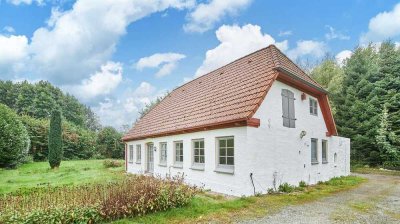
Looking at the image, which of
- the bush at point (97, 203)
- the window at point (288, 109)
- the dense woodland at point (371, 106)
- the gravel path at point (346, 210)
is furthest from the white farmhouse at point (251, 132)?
the dense woodland at point (371, 106)

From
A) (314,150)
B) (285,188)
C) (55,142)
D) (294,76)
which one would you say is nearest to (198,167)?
(285,188)

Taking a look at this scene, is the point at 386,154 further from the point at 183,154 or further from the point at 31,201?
the point at 31,201

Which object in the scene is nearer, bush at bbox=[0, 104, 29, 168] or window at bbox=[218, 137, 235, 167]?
window at bbox=[218, 137, 235, 167]

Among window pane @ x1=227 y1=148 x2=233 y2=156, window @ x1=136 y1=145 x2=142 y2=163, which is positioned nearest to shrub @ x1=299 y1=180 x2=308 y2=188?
window pane @ x1=227 y1=148 x2=233 y2=156

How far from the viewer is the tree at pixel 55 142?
914 inches

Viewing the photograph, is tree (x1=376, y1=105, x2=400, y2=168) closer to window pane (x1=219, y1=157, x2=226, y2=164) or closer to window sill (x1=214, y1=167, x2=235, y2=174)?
window pane (x1=219, y1=157, x2=226, y2=164)

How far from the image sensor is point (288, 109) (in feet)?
41.5

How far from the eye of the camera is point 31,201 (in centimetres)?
710

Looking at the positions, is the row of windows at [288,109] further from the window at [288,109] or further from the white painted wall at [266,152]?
the white painted wall at [266,152]

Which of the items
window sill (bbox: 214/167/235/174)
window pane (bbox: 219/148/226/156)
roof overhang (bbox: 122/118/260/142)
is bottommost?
window sill (bbox: 214/167/235/174)

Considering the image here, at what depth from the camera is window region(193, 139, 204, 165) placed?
41.7ft

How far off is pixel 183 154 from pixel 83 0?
7733 mm

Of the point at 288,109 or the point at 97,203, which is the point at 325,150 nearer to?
the point at 288,109

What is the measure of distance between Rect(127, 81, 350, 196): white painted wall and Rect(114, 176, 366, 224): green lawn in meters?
0.74
